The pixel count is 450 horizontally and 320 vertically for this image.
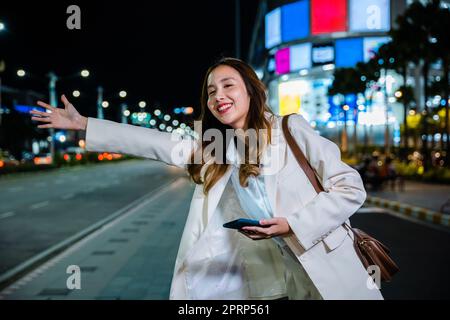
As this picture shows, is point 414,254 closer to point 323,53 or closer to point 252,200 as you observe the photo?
point 252,200

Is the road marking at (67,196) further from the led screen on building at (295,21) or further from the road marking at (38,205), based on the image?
the led screen on building at (295,21)

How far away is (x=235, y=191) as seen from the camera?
2459mm

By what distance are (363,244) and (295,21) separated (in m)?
74.1

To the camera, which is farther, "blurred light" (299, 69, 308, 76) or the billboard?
"blurred light" (299, 69, 308, 76)

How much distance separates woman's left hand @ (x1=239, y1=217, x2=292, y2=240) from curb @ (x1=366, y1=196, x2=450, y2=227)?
1249cm

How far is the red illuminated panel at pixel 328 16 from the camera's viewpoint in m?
70.8

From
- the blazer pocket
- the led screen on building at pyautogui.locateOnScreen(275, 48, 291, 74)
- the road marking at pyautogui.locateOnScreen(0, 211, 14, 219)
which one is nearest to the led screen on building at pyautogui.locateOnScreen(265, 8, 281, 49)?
the led screen on building at pyautogui.locateOnScreen(275, 48, 291, 74)

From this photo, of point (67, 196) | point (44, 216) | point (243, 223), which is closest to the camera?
point (243, 223)

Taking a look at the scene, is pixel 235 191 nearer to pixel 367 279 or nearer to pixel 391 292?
pixel 367 279

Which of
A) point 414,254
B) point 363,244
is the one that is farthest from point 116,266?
point 363,244

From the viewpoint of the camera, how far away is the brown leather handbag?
2271 millimetres

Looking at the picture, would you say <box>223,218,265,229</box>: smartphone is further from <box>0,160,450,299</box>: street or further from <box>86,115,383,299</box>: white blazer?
<box>0,160,450,299</box>: street

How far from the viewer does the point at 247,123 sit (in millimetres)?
2582

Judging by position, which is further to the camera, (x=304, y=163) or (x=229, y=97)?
(x=229, y=97)
